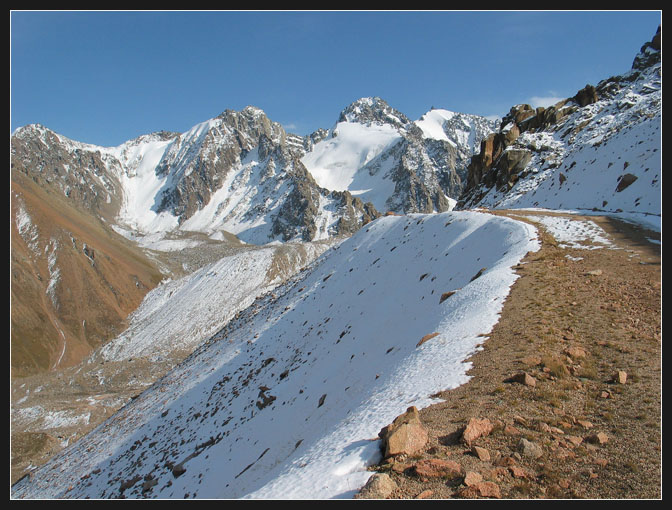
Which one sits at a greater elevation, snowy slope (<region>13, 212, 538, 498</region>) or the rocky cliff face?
the rocky cliff face

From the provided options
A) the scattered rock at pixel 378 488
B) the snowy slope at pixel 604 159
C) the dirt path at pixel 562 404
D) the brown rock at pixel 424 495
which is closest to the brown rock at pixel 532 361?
the dirt path at pixel 562 404

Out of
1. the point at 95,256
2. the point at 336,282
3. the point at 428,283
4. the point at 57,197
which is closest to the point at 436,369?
the point at 428,283

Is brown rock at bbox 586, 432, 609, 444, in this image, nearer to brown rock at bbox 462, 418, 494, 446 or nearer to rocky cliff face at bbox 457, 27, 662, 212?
brown rock at bbox 462, 418, 494, 446

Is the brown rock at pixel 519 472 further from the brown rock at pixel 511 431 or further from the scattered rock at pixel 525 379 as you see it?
the scattered rock at pixel 525 379

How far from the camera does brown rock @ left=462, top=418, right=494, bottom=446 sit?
7463 millimetres

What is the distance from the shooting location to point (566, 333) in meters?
11.9

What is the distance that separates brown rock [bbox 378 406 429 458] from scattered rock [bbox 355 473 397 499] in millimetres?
712

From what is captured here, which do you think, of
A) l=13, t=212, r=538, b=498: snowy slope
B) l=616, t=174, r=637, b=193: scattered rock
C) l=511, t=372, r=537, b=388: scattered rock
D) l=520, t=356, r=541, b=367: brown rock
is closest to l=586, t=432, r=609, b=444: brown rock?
l=511, t=372, r=537, b=388: scattered rock

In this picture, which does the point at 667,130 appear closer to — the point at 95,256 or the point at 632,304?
the point at 632,304

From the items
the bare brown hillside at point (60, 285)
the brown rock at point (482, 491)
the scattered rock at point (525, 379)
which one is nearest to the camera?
the brown rock at point (482, 491)

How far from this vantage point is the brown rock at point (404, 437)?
23.9 feet

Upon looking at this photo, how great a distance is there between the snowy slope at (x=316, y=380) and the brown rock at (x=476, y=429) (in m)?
1.83

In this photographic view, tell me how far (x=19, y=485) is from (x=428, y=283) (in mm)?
36397

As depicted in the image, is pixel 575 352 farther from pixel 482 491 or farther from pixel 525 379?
pixel 482 491
